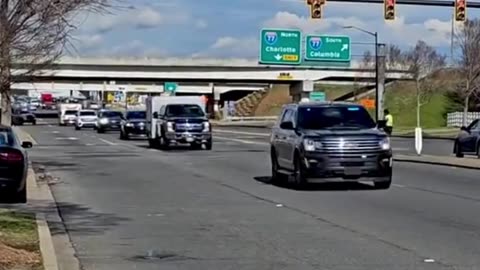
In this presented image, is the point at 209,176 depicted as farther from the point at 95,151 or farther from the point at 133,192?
the point at 95,151

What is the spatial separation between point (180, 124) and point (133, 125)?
1458 centimetres

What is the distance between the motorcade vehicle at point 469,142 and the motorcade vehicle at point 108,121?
3894 cm

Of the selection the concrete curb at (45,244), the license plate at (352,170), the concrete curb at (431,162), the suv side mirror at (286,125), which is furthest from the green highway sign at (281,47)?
the concrete curb at (45,244)

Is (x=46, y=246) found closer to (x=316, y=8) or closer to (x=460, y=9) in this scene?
(x=316, y=8)

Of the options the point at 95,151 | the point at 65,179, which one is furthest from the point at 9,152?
the point at 95,151

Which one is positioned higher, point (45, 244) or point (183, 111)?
point (183, 111)

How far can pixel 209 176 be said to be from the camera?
26906 mm

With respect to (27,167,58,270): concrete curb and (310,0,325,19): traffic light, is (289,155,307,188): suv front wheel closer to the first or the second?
(27,167,58,270): concrete curb

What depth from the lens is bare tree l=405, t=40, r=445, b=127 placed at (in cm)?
9252

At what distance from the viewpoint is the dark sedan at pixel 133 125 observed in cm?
5763

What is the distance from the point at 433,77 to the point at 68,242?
3260 inches

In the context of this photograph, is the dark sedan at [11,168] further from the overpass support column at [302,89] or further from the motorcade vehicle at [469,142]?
the overpass support column at [302,89]

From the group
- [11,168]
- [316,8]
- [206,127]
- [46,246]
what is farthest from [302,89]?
[46,246]

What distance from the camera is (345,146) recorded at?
21.7 m
